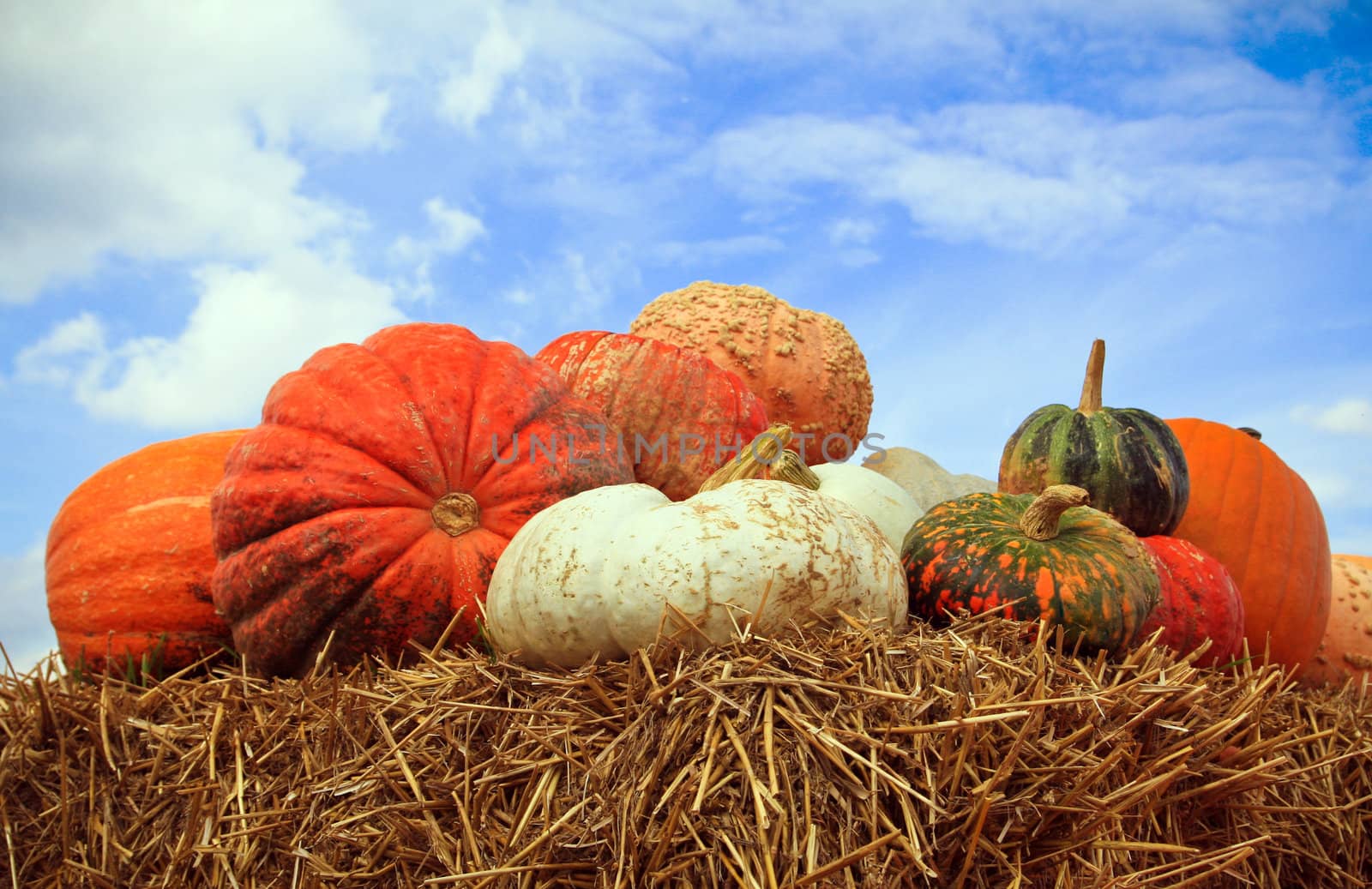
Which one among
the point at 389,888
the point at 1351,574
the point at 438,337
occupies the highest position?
the point at 438,337

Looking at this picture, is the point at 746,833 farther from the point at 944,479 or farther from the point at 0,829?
the point at 944,479

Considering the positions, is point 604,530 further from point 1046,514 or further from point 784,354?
point 784,354

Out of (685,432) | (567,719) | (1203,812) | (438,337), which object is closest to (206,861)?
(567,719)

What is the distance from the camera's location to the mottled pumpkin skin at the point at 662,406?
12.3 ft

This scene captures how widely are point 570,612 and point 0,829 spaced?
183 centimetres

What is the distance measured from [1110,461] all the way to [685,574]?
85.1 inches

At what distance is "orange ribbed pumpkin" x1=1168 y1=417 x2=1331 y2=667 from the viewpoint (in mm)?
3855

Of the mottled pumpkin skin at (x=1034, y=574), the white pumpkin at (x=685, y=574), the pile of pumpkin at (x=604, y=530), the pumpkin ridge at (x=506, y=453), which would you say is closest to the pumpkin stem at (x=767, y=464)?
the pile of pumpkin at (x=604, y=530)

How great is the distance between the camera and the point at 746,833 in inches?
66.2

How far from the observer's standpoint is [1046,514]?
2.82m

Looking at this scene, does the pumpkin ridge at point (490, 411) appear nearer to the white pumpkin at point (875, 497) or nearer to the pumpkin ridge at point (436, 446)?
the pumpkin ridge at point (436, 446)

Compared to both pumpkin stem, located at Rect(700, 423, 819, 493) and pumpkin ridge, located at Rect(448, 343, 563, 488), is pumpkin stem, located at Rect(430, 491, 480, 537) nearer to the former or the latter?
pumpkin ridge, located at Rect(448, 343, 563, 488)

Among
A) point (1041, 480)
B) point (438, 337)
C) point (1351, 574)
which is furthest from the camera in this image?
point (1351, 574)

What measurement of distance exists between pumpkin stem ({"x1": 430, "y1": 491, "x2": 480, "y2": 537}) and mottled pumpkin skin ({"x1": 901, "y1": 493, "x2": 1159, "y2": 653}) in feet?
4.28
